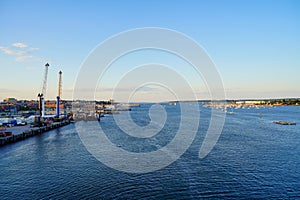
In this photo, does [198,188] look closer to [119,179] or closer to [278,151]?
[119,179]

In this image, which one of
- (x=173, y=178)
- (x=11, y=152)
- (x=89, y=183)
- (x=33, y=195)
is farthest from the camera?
(x=11, y=152)

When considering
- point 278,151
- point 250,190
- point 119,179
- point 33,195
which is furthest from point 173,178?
point 278,151

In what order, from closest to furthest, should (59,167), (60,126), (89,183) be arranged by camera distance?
(89,183) → (59,167) → (60,126)

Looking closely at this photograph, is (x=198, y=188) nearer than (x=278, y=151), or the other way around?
(x=198, y=188)

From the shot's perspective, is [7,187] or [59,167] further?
[59,167]

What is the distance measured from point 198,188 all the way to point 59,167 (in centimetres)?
1145

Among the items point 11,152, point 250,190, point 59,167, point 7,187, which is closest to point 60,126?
point 11,152

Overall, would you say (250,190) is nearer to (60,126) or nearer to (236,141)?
(236,141)

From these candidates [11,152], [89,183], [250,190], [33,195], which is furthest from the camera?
[11,152]

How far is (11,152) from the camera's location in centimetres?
2372

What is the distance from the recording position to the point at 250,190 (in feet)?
47.0

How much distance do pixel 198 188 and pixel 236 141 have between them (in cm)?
1668

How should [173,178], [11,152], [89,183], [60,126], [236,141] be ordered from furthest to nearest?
[60,126]
[236,141]
[11,152]
[173,178]
[89,183]

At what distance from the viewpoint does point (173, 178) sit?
1636cm
